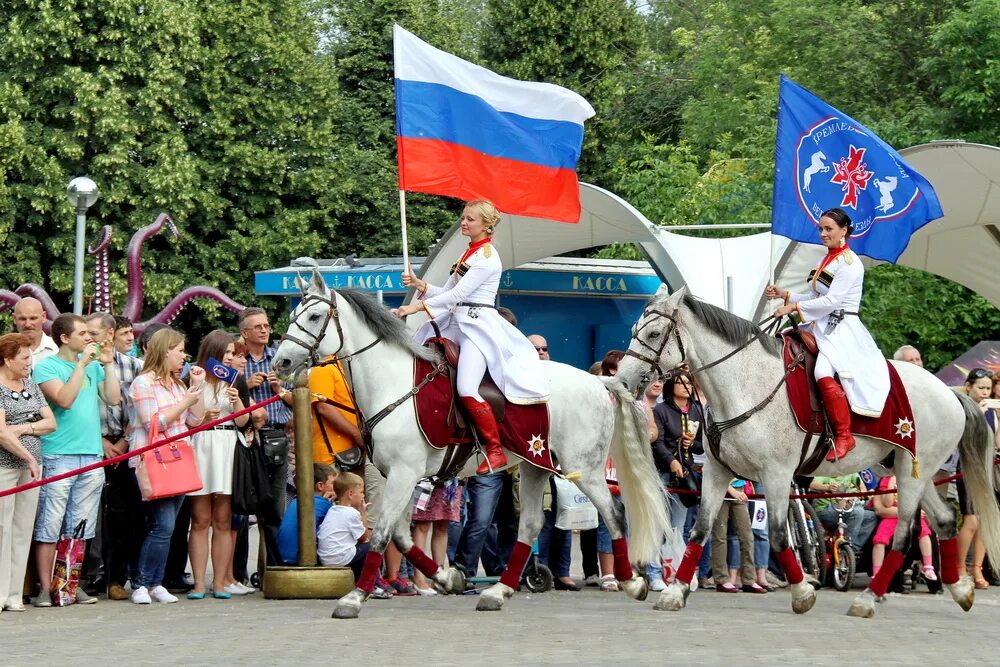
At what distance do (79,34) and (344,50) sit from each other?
10.9 meters

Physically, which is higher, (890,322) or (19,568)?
(890,322)

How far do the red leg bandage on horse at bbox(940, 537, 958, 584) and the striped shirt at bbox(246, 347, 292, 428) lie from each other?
16.6 feet

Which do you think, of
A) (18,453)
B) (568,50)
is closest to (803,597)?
(18,453)

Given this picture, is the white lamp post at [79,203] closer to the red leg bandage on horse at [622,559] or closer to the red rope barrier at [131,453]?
the red rope barrier at [131,453]

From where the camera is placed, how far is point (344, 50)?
46.2 meters

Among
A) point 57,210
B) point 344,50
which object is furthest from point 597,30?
point 57,210

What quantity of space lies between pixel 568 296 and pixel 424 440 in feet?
43.0

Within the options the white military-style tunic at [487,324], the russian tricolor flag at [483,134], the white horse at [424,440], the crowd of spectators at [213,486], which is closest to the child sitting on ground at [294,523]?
the crowd of spectators at [213,486]

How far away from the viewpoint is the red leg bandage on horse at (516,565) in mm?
11570

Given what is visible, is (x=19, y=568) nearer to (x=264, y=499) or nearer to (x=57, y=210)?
(x=264, y=499)

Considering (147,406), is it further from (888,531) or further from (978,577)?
(978,577)

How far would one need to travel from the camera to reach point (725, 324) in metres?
11.5

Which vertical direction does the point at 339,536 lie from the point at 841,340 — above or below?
below

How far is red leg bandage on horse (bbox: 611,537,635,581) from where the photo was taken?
11828mm
